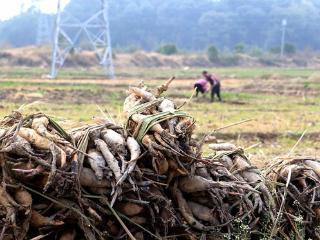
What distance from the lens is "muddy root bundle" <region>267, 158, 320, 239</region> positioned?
4.96 m

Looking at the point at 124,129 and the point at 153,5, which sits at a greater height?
the point at 124,129

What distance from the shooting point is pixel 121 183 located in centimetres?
392

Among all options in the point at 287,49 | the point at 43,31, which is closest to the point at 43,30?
the point at 43,31

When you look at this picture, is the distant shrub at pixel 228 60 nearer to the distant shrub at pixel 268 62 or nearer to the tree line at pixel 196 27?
the distant shrub at pixel 268 62

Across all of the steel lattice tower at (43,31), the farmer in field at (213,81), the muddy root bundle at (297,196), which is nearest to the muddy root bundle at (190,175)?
the muddy root bundle at (297,196)

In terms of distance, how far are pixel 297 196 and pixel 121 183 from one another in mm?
1845

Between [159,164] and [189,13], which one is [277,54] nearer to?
[189,13]

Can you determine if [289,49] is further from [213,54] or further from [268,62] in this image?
[213,54]

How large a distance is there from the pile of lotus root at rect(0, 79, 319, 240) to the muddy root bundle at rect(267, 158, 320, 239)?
0.85 ft

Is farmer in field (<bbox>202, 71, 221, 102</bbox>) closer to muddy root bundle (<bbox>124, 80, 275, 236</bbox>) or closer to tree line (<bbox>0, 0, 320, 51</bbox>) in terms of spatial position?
muddy root bundle (<bbox>124, 80, 275, 236</bbox>)

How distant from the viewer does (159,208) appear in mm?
4172

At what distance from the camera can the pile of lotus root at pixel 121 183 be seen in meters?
3.80

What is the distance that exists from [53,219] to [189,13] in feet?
445

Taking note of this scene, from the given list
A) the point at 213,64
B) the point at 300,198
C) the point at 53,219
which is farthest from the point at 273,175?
the point at 213,64
